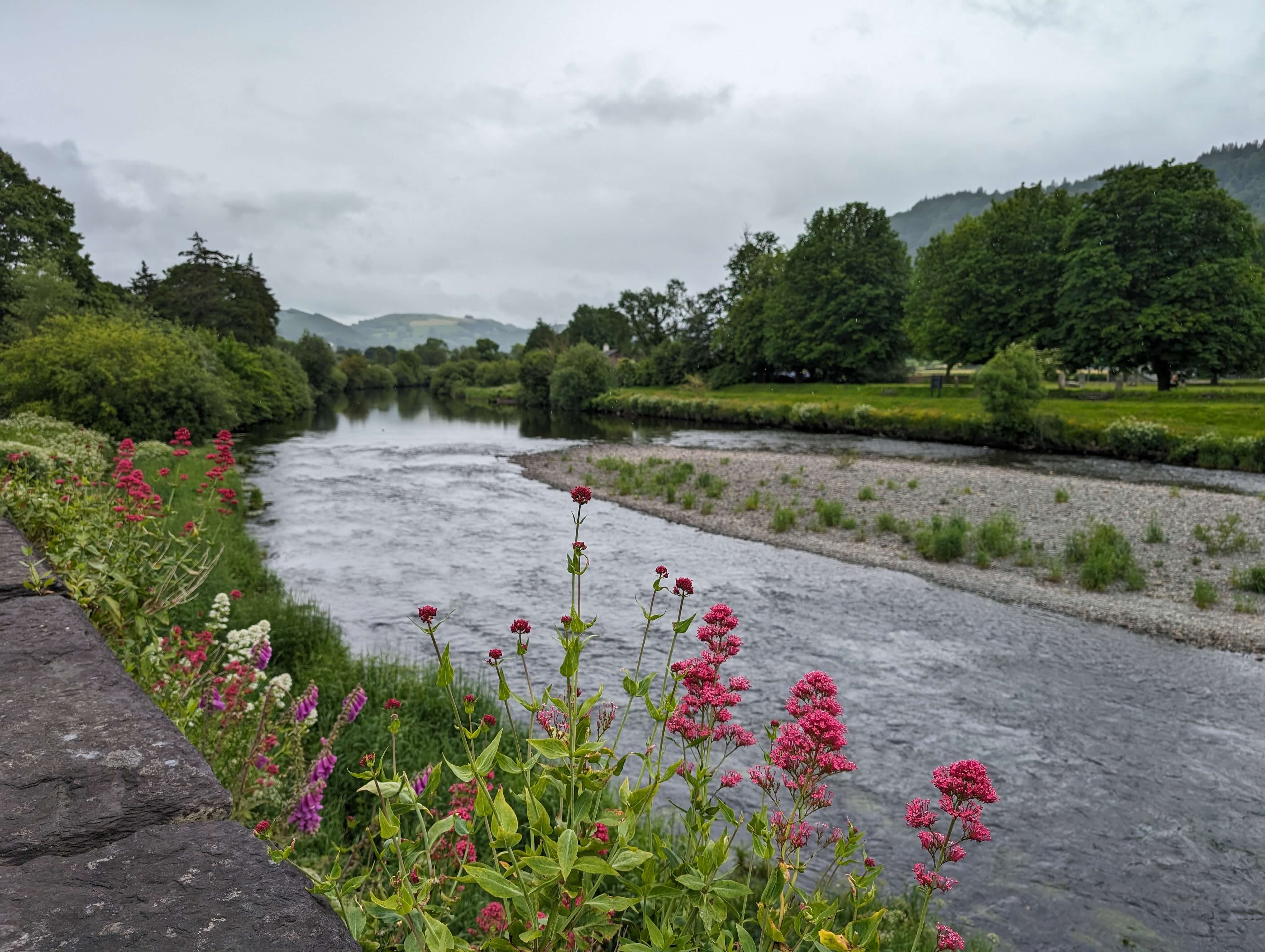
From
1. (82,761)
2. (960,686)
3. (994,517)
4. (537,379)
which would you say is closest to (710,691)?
(82,761)

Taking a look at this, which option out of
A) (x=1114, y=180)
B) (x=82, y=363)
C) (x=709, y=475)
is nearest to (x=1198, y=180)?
(x=1114, y=180)

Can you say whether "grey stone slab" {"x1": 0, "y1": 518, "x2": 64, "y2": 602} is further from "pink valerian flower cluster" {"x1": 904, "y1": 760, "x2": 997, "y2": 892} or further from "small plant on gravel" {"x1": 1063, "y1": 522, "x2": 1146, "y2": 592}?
"small plant on gravel" {"x1": 1063, "y1": 522, "x2": 1146, "y2": 592}

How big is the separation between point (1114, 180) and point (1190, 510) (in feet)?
108

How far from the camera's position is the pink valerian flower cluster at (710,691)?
213 centimetres

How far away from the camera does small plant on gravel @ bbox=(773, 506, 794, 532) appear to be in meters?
17.8

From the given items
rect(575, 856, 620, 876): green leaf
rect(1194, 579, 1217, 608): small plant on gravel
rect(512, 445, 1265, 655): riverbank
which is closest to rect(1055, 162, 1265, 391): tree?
rect(512, 445, 1265, 655): riverbank

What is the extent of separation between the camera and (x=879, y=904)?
474 centimetres

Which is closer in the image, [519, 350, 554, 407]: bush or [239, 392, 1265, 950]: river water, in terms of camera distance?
[239, 392, 1265, 950]: river water

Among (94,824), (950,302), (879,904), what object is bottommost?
(879,904)

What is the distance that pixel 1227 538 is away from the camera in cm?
1409

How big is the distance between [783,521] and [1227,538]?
9121 mm

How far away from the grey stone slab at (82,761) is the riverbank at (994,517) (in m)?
12.7

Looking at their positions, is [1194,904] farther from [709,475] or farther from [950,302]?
[950,302]

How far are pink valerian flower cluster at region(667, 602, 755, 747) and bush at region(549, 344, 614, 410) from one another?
Answer: 68312 millimetres
